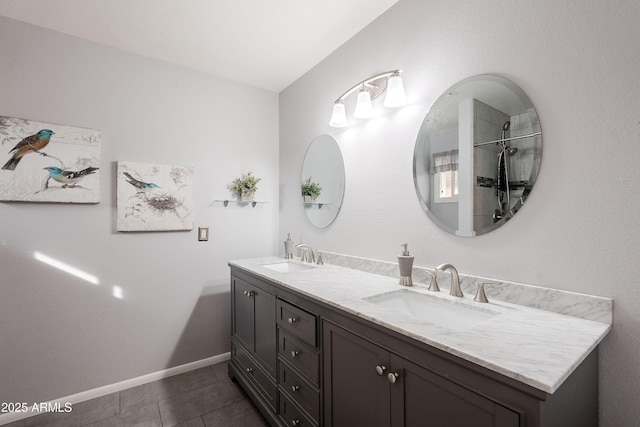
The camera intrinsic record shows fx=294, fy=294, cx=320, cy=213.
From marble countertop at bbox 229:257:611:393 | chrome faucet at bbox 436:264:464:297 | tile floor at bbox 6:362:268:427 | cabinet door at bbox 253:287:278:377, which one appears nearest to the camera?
marble countertop at bbox 229:257:611:393

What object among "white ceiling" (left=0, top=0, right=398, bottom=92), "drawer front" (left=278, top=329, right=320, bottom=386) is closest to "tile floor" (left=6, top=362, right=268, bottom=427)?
"drawer front" (left=278, top=329, right=320, bottom=386)

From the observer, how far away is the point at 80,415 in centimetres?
189

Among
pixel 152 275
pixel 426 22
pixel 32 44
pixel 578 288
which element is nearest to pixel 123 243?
pixel 152 275

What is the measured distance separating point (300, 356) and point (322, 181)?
1.32 m

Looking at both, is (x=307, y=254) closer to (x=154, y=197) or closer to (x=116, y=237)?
(x=154, y=197)

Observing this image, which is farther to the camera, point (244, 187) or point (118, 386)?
point (244, 187)

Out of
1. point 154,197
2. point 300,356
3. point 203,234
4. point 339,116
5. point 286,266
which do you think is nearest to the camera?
point 300,356

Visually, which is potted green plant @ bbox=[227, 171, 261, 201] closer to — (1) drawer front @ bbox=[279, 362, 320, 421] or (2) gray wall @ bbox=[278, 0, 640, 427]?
(2) gray wall @ bbox=[278, 0, 640, 427]

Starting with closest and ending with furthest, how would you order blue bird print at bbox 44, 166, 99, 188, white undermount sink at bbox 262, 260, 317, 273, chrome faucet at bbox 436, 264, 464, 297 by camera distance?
chrome faucet at bbox 436, 264, 464, 297
blue bird print at bbox 44, 166, 99, 188
white undermount sink at bbox 262, 260, 317, 273

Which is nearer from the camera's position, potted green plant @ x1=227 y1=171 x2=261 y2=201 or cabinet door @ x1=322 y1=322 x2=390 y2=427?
cabinet door @ x1=322 y1=322 x2=390 y2=427

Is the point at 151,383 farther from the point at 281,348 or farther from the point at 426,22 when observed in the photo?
the point at 426,22

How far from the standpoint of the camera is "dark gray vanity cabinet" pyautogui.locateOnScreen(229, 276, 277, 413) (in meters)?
1.73

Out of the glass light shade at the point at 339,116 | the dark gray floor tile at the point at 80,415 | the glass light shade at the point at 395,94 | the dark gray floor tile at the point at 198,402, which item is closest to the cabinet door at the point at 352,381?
→ the dark gray floor tile at the point at 198,402

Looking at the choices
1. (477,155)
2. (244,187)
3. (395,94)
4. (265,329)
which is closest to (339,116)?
(395,94)
